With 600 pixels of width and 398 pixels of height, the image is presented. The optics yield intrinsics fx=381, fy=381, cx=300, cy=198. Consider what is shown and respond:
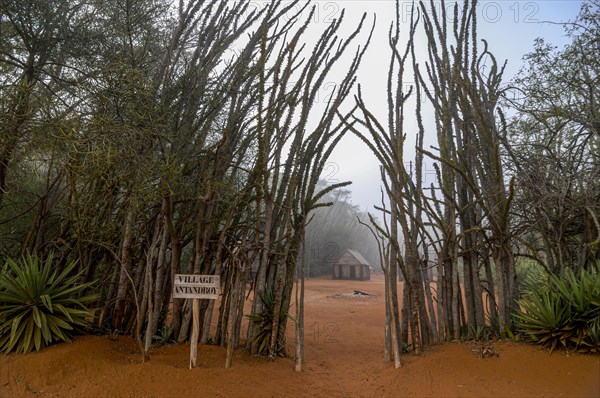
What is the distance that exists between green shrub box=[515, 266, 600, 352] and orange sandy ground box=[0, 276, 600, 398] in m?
0.17

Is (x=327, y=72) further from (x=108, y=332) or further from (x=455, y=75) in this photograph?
(x=108, y=332)

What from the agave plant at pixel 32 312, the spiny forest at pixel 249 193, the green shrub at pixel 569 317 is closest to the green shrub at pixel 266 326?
the spiny forest at pixel 249 193

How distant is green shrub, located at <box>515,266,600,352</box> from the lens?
384cm

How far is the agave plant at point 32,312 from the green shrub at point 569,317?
16.6 feet

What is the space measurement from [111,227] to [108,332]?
4.61 ft

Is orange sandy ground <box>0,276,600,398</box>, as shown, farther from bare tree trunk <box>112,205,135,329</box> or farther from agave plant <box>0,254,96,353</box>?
bare tree trunk <box>112,205,135,329</box>

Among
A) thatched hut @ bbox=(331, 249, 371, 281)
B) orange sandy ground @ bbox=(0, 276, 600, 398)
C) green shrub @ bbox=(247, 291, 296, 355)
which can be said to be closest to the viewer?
orange sandy ground @ bbox=(0, 276, 600, 398)

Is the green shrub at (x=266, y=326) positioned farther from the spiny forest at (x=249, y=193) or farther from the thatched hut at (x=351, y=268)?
the thatched hut at (x=351, y=268)

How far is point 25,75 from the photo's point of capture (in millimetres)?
5512

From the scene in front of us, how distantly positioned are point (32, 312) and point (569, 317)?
5.82m

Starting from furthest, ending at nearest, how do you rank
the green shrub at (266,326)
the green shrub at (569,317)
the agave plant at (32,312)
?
1. the green shrub at (266,326)
2. the agave plant at (32,312)
3. the green shrub at (569,317)

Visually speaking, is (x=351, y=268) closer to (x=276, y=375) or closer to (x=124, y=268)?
(x=276, y=375)

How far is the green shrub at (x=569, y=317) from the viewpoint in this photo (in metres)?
3.84

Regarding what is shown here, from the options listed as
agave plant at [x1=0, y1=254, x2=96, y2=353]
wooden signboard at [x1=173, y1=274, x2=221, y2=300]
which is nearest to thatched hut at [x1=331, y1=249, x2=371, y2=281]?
wooden signboard at [x1=173, y1=274, x2=221, y2=300]
